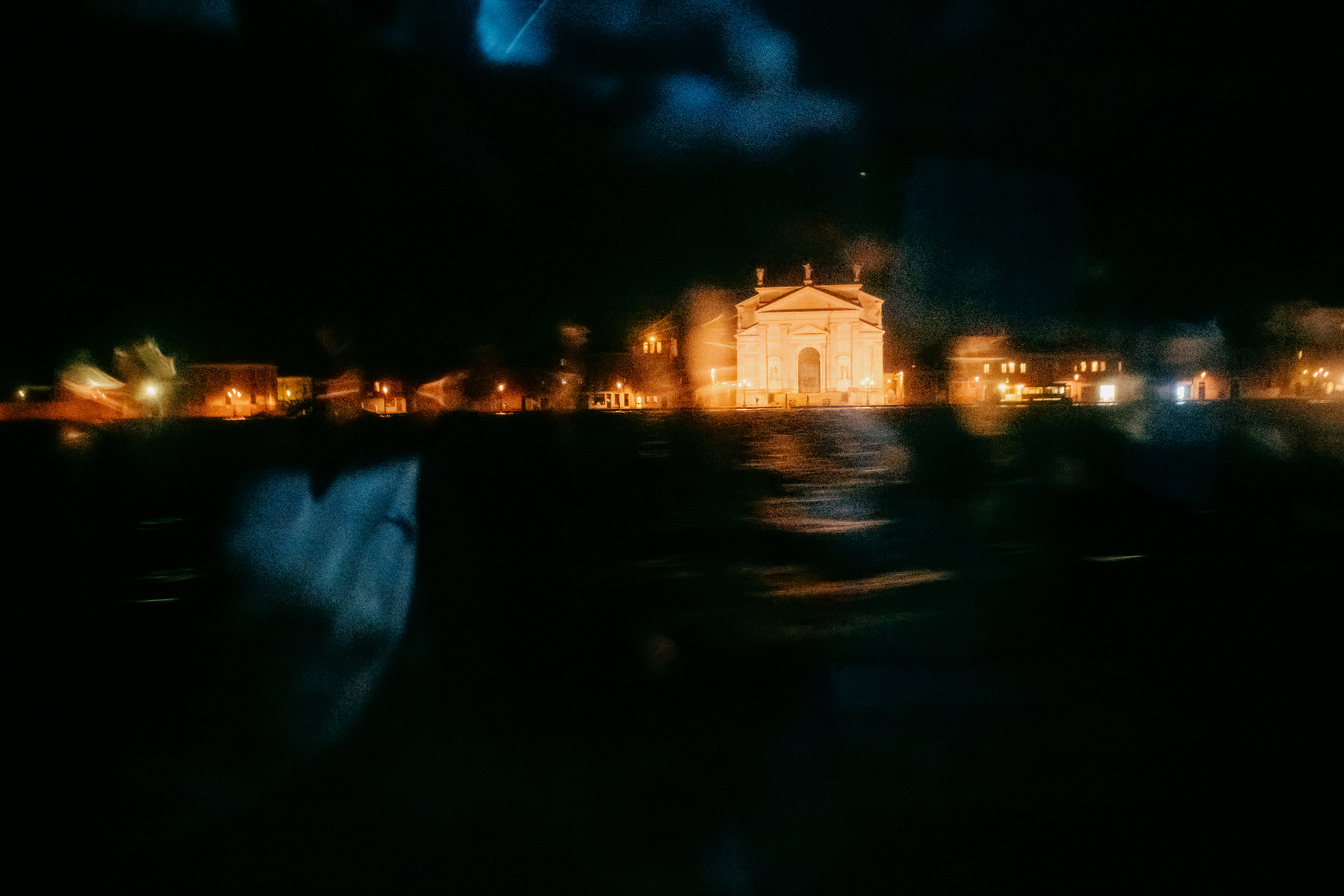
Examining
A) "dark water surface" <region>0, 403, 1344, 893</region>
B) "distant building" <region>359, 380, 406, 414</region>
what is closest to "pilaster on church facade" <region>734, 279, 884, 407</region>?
"distant building" <region>359, 380, 406, 414</region>

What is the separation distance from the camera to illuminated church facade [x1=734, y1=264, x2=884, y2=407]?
56750mm

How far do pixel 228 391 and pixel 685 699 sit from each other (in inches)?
2088

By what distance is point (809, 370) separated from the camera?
58.5 meters

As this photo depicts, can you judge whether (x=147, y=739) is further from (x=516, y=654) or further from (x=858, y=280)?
(x=858, y=280)

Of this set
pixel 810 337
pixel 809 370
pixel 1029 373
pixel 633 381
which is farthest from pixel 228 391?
pixel 1029 373

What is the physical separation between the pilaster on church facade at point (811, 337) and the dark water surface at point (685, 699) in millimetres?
49903

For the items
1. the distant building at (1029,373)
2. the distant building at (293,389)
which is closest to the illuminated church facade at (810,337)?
the distant building at (1029,373)

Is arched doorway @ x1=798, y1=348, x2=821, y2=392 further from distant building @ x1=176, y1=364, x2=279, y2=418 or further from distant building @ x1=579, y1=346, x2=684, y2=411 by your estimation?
distant building @ x1=176, y1=364, x2=279, y2=418

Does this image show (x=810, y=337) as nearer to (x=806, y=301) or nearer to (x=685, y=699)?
(x=806, y=301)

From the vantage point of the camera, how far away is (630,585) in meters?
4.95

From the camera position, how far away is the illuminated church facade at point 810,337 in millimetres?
56750

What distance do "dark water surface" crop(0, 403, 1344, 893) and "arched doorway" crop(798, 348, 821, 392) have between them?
50722mm

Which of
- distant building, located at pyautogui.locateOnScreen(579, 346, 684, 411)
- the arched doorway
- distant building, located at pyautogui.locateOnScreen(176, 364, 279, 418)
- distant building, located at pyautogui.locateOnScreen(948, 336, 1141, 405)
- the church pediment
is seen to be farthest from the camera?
the arched doorway

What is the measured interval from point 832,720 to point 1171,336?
183 ft
